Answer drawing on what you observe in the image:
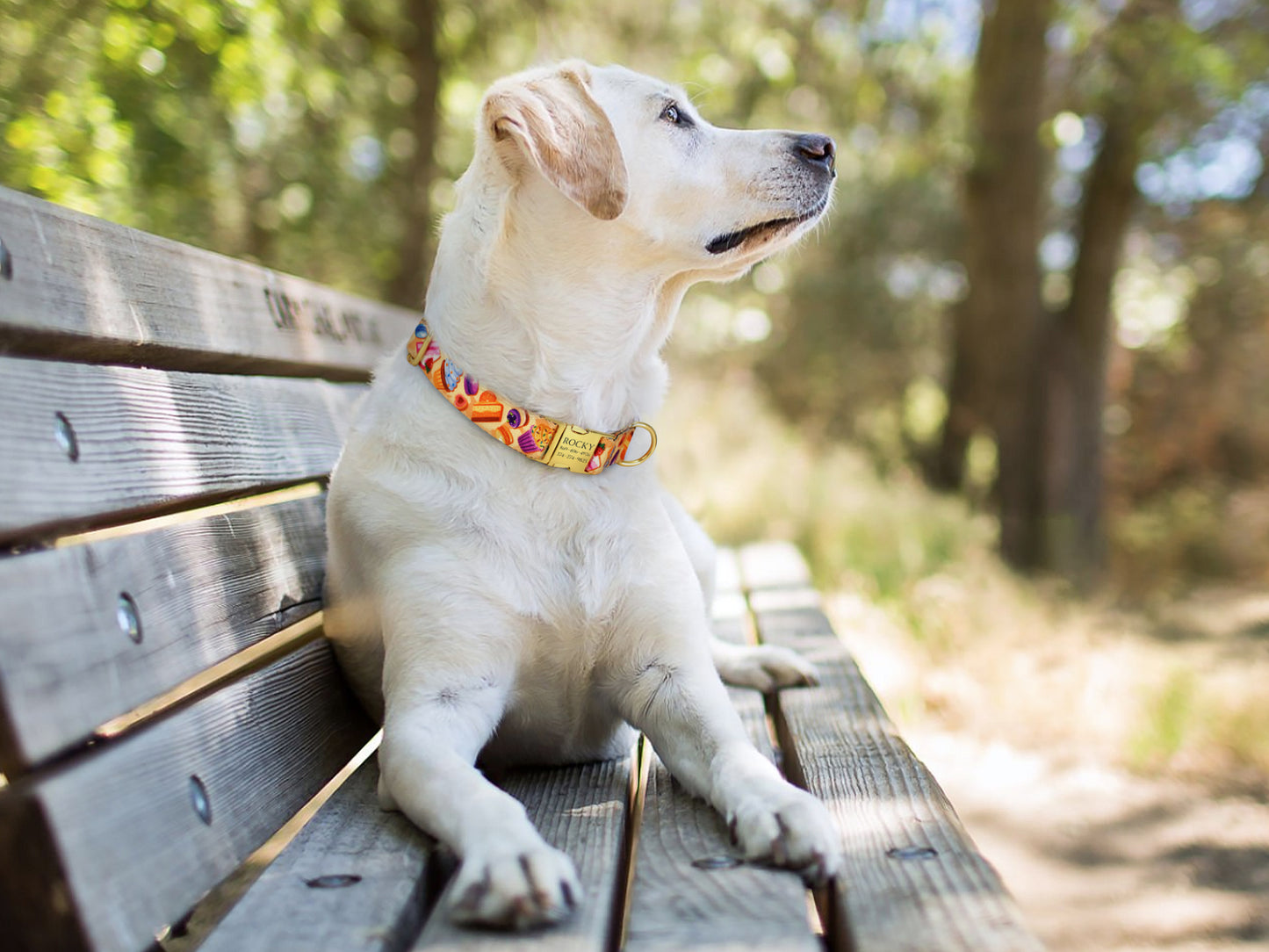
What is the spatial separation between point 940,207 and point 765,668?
13.5 meters

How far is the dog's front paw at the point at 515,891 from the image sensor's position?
1382mm

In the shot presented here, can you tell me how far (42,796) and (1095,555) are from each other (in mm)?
9350

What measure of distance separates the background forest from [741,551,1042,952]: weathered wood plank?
1.36m

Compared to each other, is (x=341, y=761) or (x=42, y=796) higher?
(x=42, y=796)

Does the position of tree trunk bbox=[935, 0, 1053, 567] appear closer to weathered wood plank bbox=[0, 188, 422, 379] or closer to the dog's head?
the dog's head

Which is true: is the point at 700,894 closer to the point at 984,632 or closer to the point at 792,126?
the point at 984,632

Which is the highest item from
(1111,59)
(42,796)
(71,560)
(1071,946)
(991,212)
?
(1111,59)

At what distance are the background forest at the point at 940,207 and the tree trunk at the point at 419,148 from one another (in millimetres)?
18

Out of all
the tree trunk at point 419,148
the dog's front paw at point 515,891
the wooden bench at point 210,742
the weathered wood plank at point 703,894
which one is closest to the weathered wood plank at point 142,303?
the wooden bench at point 210,742

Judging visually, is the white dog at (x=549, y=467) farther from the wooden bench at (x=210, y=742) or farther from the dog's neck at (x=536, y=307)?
the wooden bench at (x=210, y=742)

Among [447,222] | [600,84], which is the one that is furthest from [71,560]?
[600,84]

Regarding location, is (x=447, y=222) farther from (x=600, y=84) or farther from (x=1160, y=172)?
(x=1160, y=172)

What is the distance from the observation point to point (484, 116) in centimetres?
222

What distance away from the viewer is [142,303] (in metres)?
1.96
